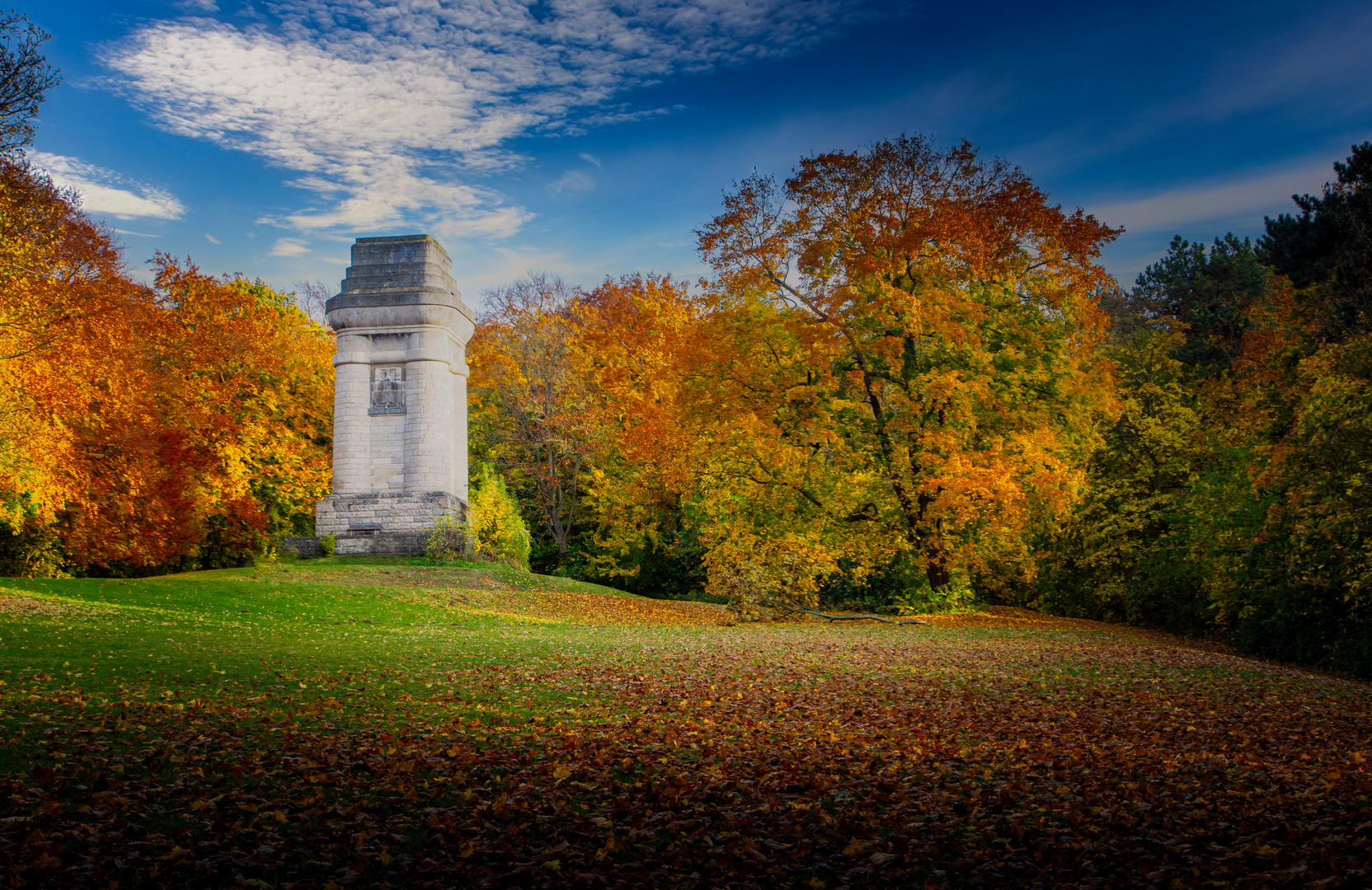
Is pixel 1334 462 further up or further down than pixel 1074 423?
further down

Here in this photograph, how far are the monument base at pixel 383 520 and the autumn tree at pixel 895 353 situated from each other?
8.96 metres

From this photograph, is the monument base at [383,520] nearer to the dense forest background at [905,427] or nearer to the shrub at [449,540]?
the shrub at [449,540]

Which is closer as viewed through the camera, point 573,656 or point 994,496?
point 573,656

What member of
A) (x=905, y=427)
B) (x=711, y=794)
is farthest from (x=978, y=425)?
(x=711, y=794)

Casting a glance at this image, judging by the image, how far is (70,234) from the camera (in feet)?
71.5

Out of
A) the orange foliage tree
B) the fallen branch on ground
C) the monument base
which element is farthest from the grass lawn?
the monument base

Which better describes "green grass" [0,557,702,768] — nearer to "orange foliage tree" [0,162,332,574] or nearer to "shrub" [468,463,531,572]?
"orange foliage tree" [0,162,332,574]

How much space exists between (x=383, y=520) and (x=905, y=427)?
48.3ft

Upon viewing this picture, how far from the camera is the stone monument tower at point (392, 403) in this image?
80.9 feet

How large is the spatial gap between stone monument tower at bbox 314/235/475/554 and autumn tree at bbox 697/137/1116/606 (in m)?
8.83

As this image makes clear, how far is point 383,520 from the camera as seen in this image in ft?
80.8

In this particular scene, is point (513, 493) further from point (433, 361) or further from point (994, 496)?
point (994, 496)

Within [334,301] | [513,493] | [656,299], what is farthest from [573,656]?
[656,299]

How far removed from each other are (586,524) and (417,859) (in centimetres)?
2974
